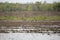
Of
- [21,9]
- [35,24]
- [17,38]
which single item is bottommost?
[17,38]

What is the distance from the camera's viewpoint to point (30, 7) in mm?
3834

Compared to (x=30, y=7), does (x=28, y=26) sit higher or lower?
lower

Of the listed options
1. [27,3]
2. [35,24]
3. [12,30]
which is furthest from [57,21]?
[12,30]

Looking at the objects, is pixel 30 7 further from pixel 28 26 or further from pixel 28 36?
pixel 28 36

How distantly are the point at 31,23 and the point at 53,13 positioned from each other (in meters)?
0.55

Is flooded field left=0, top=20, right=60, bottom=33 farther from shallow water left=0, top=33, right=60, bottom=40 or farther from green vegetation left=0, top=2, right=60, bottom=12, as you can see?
green vegetation left=0, top=2, right=60, bottom=12

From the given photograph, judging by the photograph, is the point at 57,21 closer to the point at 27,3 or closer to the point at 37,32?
the point at 37,32

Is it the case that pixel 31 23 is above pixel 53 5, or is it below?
below

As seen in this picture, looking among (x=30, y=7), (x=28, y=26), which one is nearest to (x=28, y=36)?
(x=28, y=26)

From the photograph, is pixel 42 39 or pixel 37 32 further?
pixel 37 32

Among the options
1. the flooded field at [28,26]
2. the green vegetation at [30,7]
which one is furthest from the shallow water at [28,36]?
the green vegetation at [30,7]

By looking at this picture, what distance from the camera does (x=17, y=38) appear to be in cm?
379

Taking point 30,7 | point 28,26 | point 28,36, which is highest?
point 30,7

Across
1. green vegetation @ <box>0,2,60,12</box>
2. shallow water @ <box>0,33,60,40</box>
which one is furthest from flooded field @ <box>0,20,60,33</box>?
green vegetation @ <box>0,2,60,12</box>
